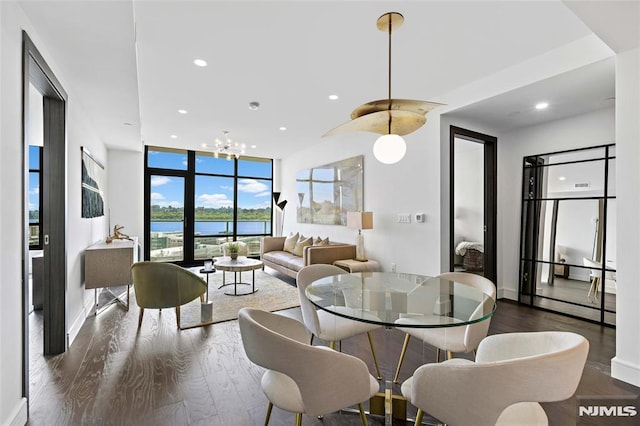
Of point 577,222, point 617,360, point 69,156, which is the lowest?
point 617,360

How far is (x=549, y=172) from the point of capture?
3955mm

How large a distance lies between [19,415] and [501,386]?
8.47ft

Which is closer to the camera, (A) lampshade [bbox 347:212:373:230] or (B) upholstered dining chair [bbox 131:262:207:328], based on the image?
(B) upholstered dining chair [bbox 131:262:207:328]

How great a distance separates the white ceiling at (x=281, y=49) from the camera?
2.14 meters

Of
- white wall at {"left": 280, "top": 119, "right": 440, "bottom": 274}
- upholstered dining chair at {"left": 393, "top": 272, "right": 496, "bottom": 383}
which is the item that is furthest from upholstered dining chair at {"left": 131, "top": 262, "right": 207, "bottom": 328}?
white wall at {"left": 280, "top": 119, "right": 440, "bottom": 274}

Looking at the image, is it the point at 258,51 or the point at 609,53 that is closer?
the point at 609,53

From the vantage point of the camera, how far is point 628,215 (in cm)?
228

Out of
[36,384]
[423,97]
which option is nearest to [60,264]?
[36,384]

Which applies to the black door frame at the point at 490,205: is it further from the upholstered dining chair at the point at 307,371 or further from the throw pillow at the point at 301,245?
the upholstered dining chair at the point at 307,371

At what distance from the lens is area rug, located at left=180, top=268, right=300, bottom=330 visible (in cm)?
356

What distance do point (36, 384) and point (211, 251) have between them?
17.2 feet

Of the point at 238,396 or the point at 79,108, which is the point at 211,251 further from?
the point at 238,396

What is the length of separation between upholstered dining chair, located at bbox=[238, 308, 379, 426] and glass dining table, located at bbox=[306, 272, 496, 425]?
304 millimetres

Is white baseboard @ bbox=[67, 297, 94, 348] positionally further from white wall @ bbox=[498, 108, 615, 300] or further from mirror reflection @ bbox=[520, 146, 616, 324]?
mirror reflection @ bbox=[520, 146, 616, 324]
